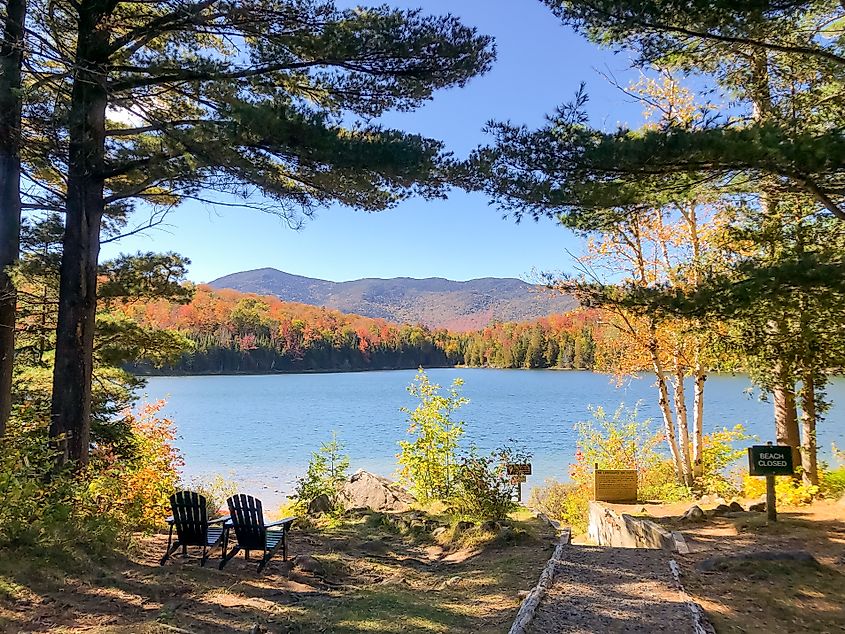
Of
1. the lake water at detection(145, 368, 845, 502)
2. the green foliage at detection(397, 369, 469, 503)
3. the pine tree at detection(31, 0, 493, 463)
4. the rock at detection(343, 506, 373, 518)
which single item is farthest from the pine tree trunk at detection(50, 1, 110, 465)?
the lake water at detection(145, 368, 845, 502)

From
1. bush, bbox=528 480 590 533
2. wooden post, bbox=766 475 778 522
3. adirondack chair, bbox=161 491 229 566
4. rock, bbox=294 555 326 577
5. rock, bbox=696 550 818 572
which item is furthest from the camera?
bush, bbox=528 480 590 533

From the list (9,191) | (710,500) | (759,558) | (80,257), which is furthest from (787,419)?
(9,191)

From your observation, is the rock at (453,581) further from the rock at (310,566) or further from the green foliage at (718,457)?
the green foliage at (718,457)

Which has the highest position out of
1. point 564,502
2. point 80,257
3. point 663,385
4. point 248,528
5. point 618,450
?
point 80,257

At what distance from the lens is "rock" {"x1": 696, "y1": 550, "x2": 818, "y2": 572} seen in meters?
4.63

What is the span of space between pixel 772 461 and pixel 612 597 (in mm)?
3156

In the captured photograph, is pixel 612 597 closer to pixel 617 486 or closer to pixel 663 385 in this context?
pixel 617 486

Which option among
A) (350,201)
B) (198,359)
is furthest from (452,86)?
(198,359)

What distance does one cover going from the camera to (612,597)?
13.7ft

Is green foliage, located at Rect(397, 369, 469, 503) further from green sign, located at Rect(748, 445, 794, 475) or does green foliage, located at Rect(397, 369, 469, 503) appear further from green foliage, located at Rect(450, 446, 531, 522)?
green sign, located at Rect(748, 445, 794, 475)

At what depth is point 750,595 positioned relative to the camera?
13.6ft

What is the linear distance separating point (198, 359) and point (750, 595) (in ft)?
192

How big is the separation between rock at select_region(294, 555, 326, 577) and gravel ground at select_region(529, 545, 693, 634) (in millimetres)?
1988

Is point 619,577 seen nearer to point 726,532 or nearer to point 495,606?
point 495,606
